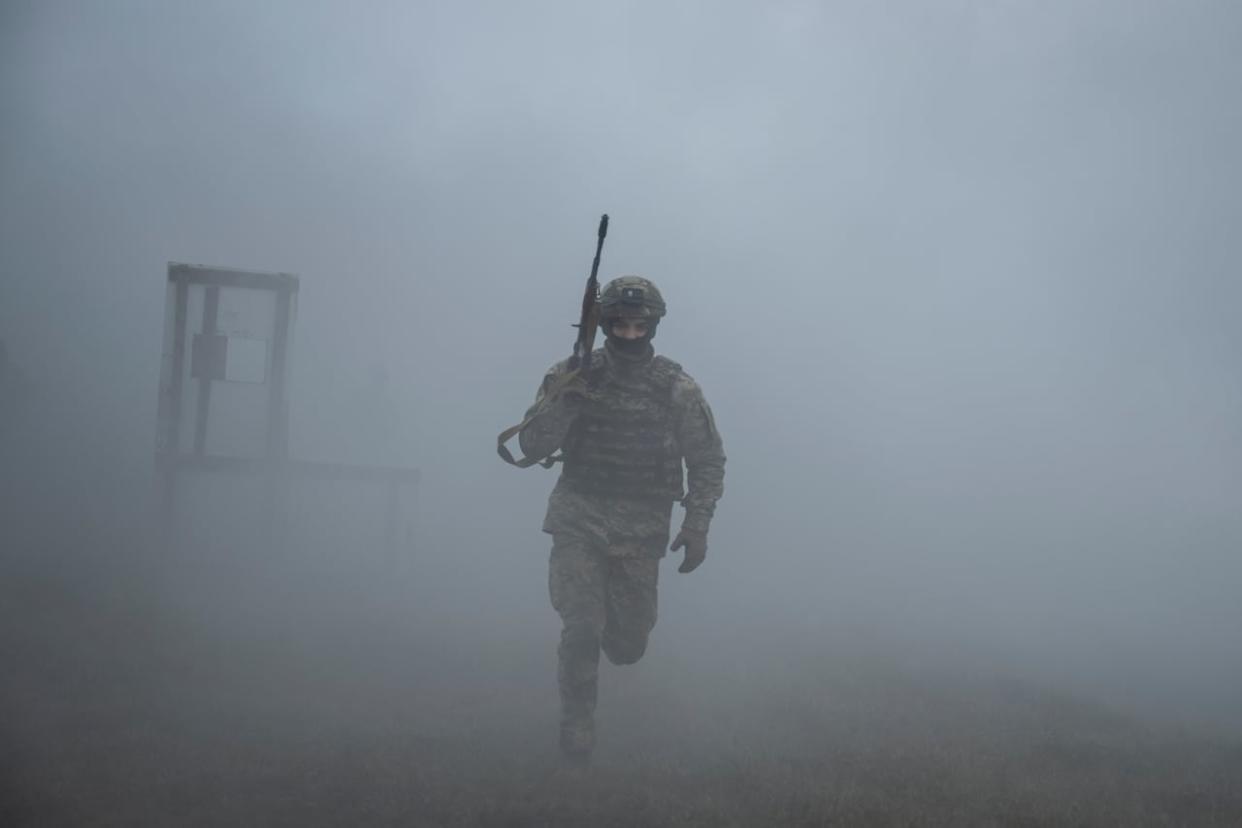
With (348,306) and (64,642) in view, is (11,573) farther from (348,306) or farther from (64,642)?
(348,306)

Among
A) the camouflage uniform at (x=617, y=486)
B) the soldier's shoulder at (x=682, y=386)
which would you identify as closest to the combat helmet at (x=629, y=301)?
the camouflage uniform at (x=617, y=486)

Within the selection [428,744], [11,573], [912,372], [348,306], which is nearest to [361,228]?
[348,306]

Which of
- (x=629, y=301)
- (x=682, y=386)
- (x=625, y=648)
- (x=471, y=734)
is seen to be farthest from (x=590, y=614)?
(x=629, y=301)

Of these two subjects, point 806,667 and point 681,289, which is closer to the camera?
point 806,667

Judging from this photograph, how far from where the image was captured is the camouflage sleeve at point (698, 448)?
752cm

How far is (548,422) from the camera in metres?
7.22

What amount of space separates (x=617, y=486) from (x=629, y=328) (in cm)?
103

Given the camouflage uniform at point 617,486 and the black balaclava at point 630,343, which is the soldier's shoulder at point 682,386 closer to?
the camouflage uniform at point 617,486

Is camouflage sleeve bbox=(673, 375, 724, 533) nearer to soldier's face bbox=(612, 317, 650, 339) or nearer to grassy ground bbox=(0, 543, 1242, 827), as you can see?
soldier's face bbox=(612, 317, 650, 339)

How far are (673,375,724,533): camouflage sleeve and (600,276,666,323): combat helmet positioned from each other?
1.71 ft

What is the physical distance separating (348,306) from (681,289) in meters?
14.6

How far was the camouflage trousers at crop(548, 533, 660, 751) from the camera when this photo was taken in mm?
7008

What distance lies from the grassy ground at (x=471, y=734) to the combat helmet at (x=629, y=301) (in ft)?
9.26

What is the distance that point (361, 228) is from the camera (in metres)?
45.1
